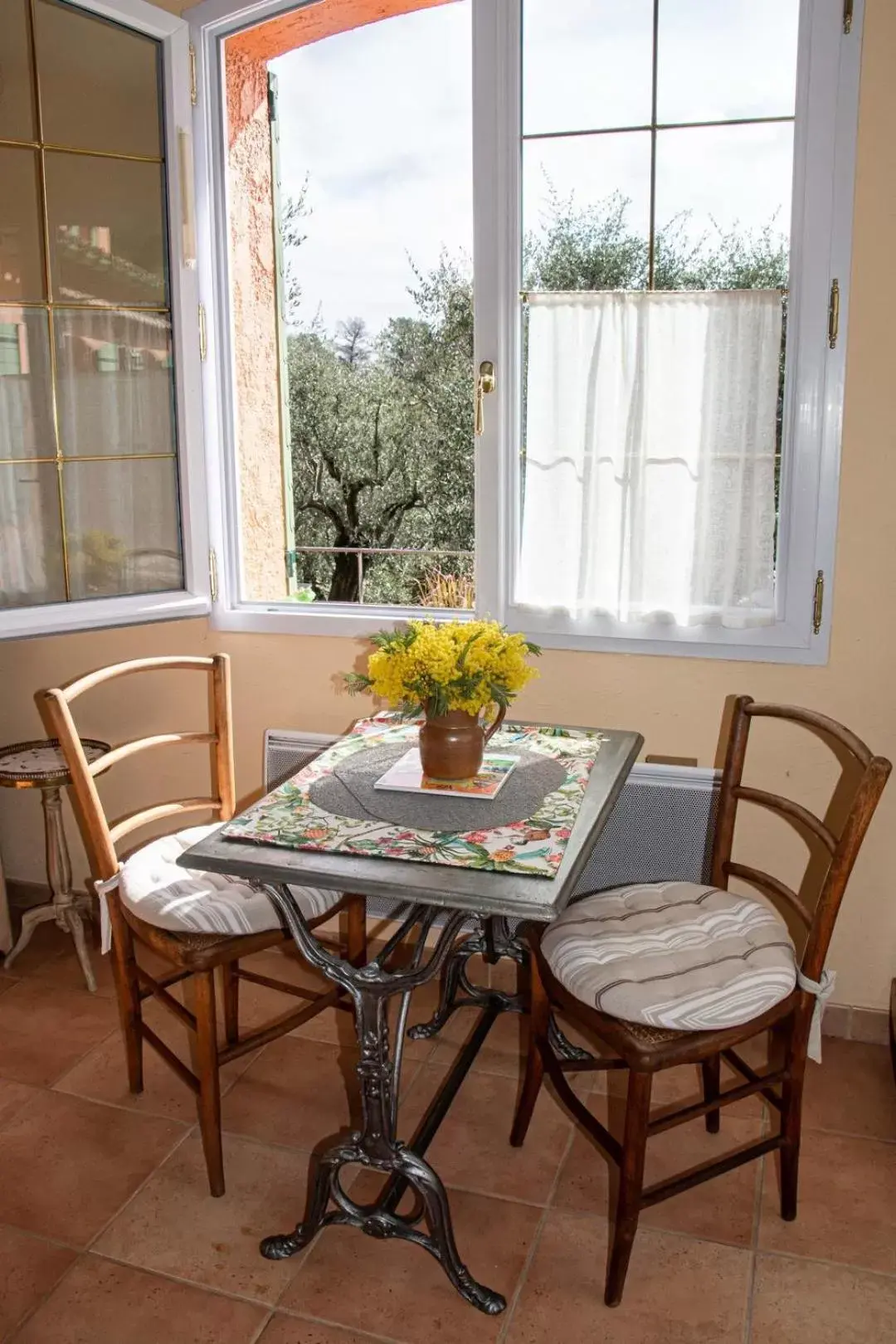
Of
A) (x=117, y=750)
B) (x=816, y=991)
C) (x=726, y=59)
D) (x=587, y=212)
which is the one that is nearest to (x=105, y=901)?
(x=117, y=750)

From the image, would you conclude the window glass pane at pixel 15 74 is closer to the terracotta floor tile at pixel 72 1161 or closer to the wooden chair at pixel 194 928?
the wooden chair at pixel 194 928

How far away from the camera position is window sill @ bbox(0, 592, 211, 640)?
2.66 metres

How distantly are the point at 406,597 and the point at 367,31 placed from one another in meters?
1.91

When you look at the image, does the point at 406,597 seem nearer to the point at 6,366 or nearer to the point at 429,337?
the point at 429,337

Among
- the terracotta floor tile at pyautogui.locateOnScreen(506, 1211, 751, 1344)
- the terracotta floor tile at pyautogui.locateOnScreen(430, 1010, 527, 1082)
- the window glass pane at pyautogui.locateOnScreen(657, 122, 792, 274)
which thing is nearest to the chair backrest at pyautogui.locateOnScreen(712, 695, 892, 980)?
the terracotta floor tile at pyautogui.locateOnScreen(506, 1211, 751, 1344)

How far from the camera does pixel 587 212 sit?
2.43m

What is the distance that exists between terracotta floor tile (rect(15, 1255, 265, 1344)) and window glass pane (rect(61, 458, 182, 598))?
1.62m

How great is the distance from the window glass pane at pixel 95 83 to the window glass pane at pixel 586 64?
95 cm

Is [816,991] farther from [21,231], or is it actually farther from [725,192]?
[21,231]

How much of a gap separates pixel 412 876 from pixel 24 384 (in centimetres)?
178

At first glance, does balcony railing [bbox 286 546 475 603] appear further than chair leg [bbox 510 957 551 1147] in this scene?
Yes

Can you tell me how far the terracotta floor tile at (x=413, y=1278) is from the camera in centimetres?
175

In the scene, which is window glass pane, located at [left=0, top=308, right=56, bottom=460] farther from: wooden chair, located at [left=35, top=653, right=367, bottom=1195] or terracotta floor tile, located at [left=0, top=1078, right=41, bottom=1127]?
terracotta floor tile, located at [left=0, top=1078, right=41, bottom=1127]

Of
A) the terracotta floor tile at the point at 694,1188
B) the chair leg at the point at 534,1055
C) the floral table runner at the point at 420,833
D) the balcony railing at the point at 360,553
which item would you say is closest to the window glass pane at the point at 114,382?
the balcony railing at the point at 360,553
